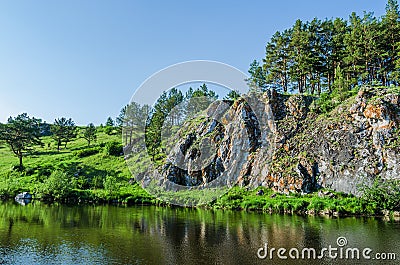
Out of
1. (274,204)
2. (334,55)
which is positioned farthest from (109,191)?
(334,55)

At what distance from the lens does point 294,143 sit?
56.4 meters

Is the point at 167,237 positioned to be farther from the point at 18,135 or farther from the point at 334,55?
the point at 18,135

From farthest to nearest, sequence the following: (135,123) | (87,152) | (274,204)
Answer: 1. (135,123)
2. (87,152)
3. (274,204)

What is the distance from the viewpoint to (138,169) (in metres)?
71.1

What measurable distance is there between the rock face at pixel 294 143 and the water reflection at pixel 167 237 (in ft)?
39.2

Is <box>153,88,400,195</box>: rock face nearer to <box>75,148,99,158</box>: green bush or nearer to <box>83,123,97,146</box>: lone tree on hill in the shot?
<box>75,148,99,158</box>: green bush

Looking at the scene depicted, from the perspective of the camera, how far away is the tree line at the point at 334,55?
61.0 metres

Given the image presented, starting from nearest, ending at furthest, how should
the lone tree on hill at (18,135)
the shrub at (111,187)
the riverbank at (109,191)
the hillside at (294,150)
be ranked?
the riverbank at (109,191) → the hillside at (294,150) → the shrub at (111,187) → the lone tree on hill at (18,135)

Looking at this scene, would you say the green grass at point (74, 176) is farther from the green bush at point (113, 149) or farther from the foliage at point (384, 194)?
the foliage at point (384, 194)

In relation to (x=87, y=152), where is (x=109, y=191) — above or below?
below

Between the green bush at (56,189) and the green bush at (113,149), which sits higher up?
the green bush at (113,149)

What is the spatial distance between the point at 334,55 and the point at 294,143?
23605mm

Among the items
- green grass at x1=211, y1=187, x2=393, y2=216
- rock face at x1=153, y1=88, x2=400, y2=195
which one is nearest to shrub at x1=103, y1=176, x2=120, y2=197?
rock face at x1=153, y1=88, x2=400, y2=195

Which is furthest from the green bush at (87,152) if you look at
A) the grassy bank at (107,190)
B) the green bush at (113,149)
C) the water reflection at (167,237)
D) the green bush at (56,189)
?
the water reflection at (167,237)
